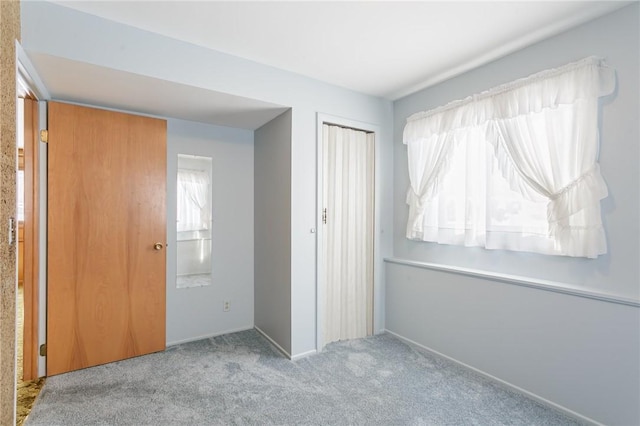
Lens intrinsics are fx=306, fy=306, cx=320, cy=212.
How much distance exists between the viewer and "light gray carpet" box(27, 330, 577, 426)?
1.90 metres

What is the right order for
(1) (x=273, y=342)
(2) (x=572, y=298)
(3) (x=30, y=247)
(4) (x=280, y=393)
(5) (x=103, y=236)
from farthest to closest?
(1) (x=273, y=342), (5) (x=103, y=236), (3) (x=30, y=247), (4) (x=280, y=393), (2) (x=572, y=298)

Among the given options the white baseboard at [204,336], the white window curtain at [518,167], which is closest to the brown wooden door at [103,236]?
the white baseboard at [204,336]

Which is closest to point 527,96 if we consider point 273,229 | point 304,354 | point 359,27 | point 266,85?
point 359,27

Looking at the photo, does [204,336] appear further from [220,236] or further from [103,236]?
[103,236]

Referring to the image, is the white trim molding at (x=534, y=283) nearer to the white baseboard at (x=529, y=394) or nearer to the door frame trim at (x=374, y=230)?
the door frame trim at (x=374, y=230)

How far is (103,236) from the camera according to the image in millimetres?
2539

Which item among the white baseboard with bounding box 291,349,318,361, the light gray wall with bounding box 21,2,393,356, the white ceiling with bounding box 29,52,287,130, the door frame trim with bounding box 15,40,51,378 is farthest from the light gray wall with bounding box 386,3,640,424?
the door frame trim with bounding box 15,40,51,378

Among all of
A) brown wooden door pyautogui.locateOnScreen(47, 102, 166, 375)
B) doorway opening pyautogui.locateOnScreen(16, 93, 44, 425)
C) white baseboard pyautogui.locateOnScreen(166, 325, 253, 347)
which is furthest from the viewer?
white baseboard pyautogui.locateOnScreen(166, 325, 253, 347)

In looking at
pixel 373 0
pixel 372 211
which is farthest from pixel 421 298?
pixel 373 0

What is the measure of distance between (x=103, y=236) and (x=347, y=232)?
2.15 meters

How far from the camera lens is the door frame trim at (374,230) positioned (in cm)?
280

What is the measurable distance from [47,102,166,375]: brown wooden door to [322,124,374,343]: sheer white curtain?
153cm

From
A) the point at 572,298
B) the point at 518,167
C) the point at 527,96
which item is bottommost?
the point at 572,298

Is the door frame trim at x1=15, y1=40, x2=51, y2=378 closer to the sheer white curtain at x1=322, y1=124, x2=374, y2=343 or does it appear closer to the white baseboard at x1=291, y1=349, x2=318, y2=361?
the white baseboard at x1=291, y1=349, x2=318, y2=361
